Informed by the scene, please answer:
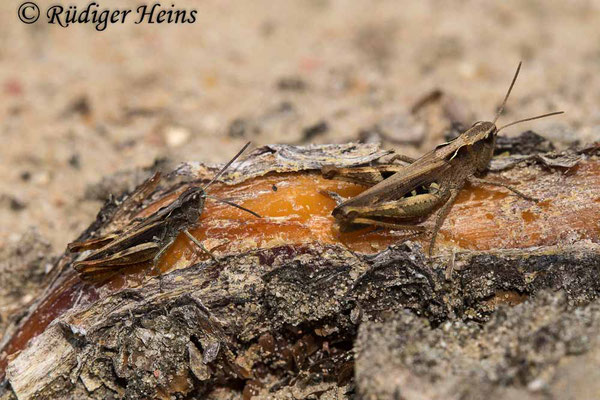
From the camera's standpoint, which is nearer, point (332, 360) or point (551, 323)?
point (551, 323)

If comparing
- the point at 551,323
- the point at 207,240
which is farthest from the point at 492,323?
the point at 207,240

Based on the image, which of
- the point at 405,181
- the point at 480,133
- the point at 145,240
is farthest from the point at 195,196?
the point at 480,133

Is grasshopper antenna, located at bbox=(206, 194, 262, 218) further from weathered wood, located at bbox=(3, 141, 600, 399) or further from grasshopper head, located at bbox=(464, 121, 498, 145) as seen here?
grasshopper head, located at bbox=(464, 121, 498, 145)

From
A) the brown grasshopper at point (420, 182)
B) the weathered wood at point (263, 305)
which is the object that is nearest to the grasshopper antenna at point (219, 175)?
the weathered wood at point (263, 305)

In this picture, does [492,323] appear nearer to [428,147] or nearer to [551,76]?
[428,147]

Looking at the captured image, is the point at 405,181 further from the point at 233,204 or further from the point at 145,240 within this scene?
the point at 145,240

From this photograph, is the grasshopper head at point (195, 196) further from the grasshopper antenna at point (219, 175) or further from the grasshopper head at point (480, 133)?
the grasshopper head at point (480, 133)

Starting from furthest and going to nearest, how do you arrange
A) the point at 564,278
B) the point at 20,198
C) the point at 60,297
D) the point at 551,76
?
the point at 551,76 < the point at 20,198 < the point at 60,297 < the point at 564,278
